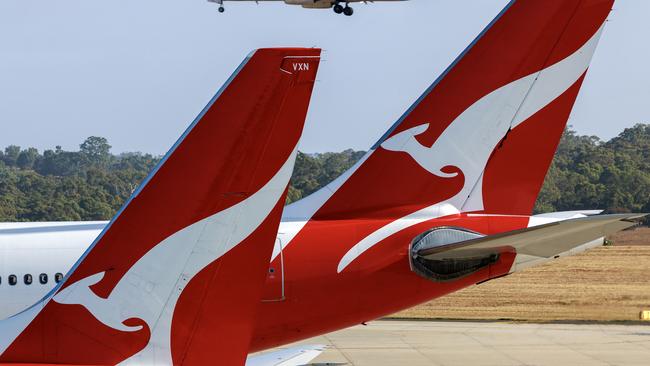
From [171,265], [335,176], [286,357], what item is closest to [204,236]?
[171,265]

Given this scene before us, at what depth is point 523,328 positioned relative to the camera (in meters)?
26.8

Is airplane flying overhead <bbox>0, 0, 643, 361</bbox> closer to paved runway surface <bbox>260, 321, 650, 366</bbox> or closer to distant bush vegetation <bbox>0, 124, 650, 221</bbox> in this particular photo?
paved runway surface <bbox>260, 321, 650, 366</bbox>

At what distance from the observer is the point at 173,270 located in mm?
8539

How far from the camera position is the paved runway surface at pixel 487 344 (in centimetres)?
2112

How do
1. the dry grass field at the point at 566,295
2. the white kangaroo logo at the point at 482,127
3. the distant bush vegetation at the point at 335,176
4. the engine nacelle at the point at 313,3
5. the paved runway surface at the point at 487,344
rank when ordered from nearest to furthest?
the white kangaroo logo at the point at 482,127 < the paved runway surface at the point at 487,344 < the dry grass field at the point at 566,295 < the engine nacelle at the point at 313,3 < the distant bush vegetation at the point at 335,176

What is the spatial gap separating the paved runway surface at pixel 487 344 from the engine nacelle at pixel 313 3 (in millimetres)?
22578

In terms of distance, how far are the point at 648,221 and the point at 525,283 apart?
27.5 meters

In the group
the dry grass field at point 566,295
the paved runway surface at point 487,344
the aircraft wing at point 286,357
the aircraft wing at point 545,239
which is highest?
the aircraft wing at point 545,239

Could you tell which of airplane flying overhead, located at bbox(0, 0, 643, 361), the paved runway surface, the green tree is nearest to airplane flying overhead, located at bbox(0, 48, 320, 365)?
airplane flying overhead, located at bbox(0, 0, 643, 361)

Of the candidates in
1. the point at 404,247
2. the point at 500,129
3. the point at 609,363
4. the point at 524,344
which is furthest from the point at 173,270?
the point at 524,344

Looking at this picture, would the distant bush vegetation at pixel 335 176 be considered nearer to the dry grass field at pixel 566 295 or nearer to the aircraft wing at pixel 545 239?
the dry grass field at pixel 566 295

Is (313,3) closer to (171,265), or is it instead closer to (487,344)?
(487,344)

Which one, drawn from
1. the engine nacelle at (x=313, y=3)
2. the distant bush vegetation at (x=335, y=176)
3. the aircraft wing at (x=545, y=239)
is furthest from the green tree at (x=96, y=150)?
the aircraft wing at (x=545, y=239)

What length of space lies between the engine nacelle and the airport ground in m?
14.0
